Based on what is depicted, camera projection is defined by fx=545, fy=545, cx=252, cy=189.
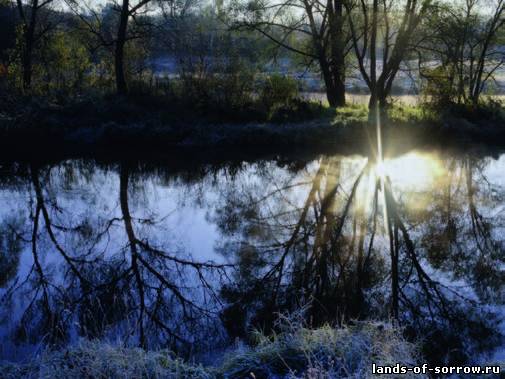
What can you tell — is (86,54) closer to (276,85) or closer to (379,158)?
(276,85)

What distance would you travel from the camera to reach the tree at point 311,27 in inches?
794

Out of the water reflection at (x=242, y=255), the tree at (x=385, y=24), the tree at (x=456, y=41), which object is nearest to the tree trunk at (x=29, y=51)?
the water reflection at (x=242, y=255)

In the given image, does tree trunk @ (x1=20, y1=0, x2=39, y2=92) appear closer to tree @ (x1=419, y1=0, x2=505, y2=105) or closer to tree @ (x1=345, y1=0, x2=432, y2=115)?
tree @ (x1=345, y1=0, x2=432, y2=115)

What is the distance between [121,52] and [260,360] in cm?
1596

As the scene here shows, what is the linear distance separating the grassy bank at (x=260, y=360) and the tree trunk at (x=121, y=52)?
15.1 m

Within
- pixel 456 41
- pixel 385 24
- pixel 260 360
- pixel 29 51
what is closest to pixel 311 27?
pixel 385 24

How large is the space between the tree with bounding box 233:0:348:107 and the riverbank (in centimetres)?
332

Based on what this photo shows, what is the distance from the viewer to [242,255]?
28.9 ft

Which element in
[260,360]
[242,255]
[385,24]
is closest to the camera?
[260,360]

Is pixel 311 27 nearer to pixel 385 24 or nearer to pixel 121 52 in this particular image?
pixel 385 24

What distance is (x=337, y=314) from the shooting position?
662 centimetres

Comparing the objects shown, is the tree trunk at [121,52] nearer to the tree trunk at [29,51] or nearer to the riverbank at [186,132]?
the riverbank at [186,132]

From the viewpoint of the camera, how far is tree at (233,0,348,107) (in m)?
20.2

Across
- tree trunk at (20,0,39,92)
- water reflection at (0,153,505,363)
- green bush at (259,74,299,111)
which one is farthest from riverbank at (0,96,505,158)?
water reflection at (0,153,505,363)
